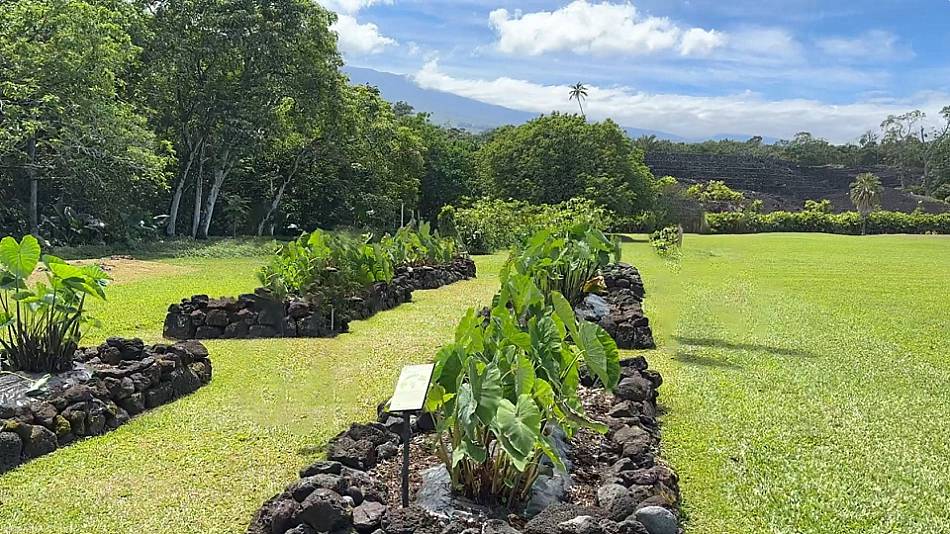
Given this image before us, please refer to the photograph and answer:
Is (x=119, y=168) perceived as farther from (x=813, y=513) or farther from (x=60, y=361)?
(x=813, y=513)

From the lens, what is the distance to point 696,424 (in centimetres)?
598

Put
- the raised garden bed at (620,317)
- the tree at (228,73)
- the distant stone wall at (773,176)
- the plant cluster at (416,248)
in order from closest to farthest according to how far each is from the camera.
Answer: the raised garden bed at (620,317), the plant cluster at (416,248), the tree at (228,73), the distant stone wall at (773,176)

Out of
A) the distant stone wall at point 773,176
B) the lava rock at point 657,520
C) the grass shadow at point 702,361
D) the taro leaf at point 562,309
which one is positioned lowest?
the grass shadow at point 702,361

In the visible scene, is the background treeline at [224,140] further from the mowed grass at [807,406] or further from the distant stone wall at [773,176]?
the distant stone wall at [773,176]

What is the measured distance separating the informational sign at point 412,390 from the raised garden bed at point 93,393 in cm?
251

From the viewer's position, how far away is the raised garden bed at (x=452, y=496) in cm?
355

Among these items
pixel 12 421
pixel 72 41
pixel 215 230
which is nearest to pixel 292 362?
pixel 12 421

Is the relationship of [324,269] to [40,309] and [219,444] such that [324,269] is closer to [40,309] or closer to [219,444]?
[40,309]

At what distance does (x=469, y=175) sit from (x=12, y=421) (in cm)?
3372

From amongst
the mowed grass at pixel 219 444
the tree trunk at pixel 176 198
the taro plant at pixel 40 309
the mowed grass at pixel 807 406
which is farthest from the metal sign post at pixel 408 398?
the tree trunk at pixel 176 198

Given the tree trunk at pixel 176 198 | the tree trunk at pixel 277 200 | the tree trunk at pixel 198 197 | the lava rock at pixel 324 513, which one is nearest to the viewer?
the lava rock at pixel 324 513

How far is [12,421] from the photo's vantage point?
5.03m

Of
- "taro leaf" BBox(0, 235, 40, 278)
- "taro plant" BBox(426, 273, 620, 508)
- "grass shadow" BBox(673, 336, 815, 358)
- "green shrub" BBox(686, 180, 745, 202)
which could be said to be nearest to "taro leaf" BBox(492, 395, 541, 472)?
"taro plant" BBox(426, 273, 620, 508)

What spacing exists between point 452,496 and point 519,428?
73 cm
